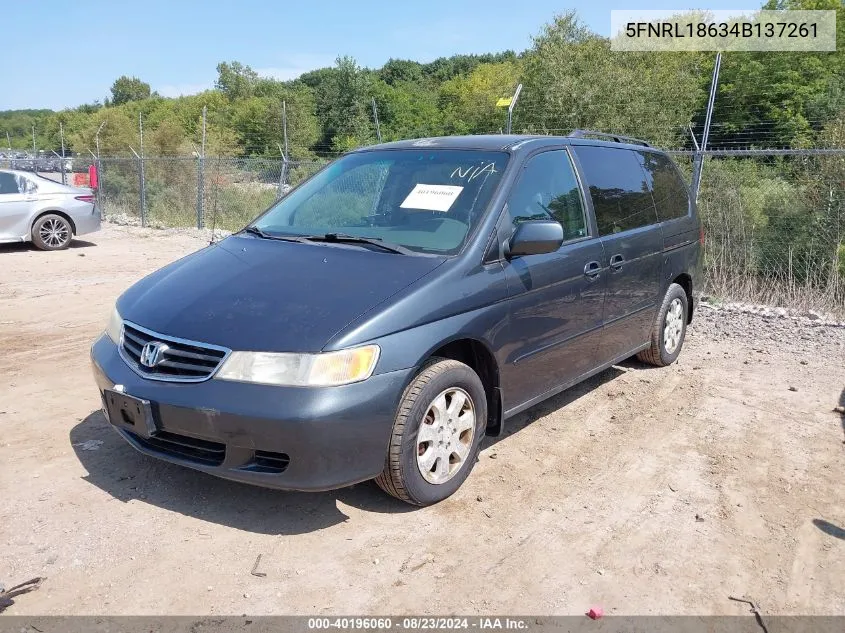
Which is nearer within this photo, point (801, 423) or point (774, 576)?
→ point (774, 576)

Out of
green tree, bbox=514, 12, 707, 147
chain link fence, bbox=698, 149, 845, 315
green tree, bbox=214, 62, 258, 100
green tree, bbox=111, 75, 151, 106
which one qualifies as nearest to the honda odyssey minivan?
chain link fence, bbox=698, 149, 845, 315

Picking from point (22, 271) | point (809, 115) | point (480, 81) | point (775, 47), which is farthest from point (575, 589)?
point (480, 81)

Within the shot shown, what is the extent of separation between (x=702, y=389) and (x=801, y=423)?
84 centimetres

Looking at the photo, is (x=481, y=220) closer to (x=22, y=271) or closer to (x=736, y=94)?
(x=22, y=271)

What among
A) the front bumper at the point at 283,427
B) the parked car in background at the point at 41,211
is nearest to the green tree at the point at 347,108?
the parked car in background at the point at 41,211

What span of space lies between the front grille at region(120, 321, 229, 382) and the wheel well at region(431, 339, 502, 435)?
3.88 ft

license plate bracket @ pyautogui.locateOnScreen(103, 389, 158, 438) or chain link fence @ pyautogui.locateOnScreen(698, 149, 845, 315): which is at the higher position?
chain link fence @ pyautogui.locateOnScreen(698, 149, 845, 315)

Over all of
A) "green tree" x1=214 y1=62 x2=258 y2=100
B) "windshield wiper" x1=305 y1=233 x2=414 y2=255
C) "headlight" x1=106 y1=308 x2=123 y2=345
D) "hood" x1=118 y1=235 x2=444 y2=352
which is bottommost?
"headlight" x1=106 y1=308 x2=123 y2=345

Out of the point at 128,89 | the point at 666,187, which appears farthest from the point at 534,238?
the point at 128,89

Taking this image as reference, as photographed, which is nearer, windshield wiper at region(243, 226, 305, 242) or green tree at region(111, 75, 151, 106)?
windshield wiper at region(243, 226, 305, 242)

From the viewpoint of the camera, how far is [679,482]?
4066 millimetres

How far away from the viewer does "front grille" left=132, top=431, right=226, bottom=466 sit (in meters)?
3.33

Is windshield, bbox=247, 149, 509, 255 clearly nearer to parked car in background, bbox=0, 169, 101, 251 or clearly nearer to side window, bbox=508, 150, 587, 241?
side window, bbox=508, 150, 587, 241

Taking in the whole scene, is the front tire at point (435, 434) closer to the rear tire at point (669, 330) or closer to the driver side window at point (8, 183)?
the rear tire at point (669, 330)
